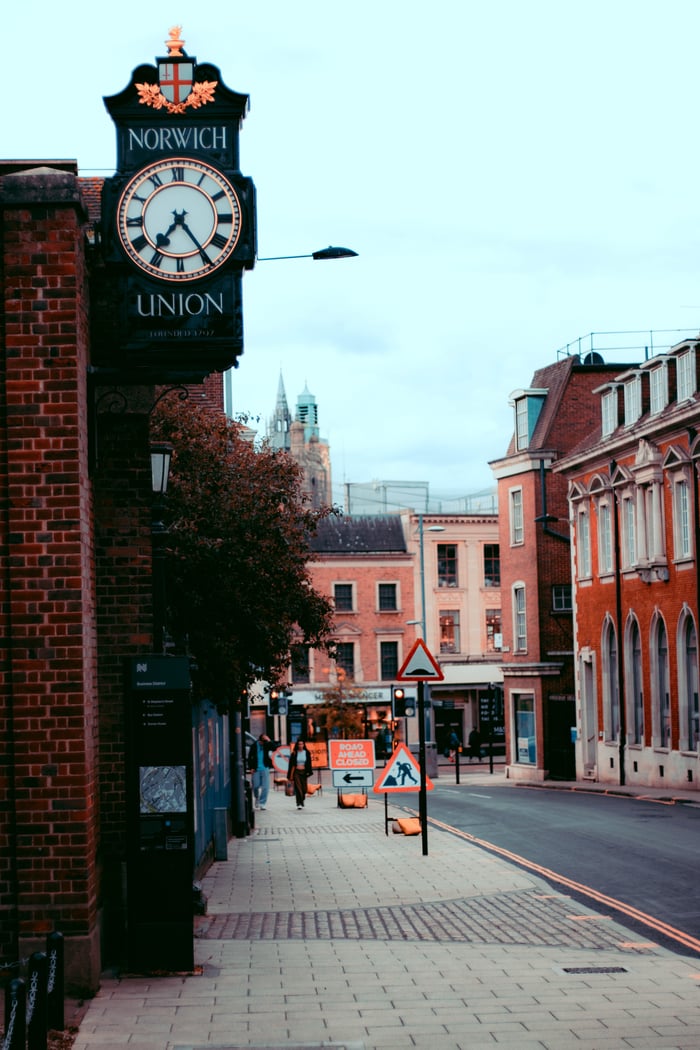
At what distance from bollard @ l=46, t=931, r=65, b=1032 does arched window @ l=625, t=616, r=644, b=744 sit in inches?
1368

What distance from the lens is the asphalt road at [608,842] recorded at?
16406mm

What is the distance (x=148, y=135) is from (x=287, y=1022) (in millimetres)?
7011

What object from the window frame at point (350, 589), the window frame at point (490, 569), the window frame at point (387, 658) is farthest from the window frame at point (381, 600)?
the window frame at point (490, 569)

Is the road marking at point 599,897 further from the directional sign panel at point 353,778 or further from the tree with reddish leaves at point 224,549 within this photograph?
the tree with reddish leaves at point 224,549

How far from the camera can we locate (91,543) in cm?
1239

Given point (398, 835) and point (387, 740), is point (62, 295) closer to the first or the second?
point (398, 835)

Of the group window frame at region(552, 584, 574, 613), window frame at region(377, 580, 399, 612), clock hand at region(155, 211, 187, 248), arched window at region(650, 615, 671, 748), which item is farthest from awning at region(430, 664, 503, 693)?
clock hand at region(155, 211, 187, 248)

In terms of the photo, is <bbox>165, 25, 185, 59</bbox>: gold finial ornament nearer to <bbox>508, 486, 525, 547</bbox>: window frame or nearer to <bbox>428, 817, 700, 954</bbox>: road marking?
<bbox>428, 817, 700, 954</bbox>: road marking

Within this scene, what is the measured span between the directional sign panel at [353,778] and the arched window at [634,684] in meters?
16.9

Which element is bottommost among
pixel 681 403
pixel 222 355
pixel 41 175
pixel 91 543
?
pixel 91 543

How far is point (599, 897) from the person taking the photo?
672 inches

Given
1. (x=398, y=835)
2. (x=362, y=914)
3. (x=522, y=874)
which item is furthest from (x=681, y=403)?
(x=362, y=914)

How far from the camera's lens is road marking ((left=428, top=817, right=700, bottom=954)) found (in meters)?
14.1

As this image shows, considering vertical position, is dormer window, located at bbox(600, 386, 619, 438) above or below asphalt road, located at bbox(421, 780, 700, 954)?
above
